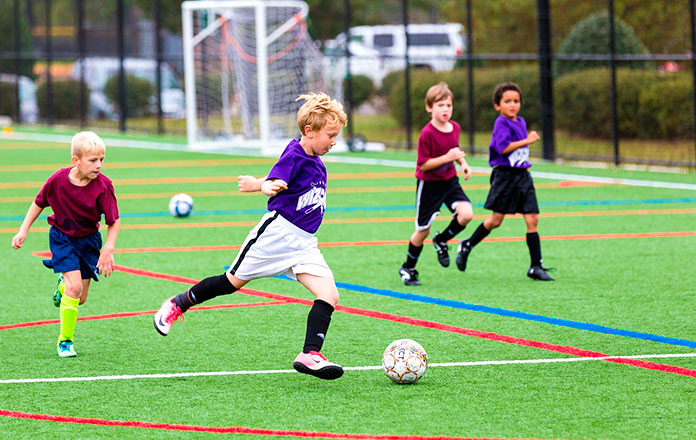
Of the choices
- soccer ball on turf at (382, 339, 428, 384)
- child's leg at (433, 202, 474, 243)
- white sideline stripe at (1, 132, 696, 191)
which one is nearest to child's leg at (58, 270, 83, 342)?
soccer ball on turf at (382, 339, 428, 384)

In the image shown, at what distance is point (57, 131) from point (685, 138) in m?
20.5

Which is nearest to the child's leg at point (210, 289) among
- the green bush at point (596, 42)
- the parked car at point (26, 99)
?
the green bush at point (596, 42)

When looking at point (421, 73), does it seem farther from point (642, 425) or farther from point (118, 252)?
point (642, 425)

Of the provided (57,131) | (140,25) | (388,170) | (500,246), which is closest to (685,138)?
(388,170)

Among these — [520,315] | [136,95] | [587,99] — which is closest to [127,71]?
[136,95]

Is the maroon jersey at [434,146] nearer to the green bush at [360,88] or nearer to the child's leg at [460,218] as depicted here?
the child's leg at [460,218]

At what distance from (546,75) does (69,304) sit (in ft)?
49.2

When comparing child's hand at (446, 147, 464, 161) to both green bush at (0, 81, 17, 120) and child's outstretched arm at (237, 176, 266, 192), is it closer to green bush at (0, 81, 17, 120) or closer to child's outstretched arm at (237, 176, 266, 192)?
child's outstretched arm at (237, 176, 266, 192)

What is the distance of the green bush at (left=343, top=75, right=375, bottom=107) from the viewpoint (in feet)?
84.3

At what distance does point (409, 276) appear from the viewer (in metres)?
9.38

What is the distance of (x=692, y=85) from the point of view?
1747 centimetres

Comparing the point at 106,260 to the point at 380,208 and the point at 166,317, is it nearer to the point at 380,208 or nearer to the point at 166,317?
the point at 166,317

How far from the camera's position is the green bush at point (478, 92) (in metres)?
22.0

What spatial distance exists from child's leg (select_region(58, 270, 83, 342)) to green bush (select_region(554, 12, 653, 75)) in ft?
44.5
